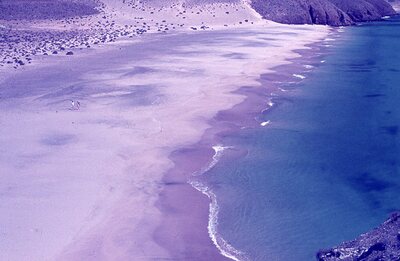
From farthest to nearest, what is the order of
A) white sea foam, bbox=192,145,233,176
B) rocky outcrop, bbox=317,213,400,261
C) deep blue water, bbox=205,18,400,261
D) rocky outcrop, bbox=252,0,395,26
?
rocky outcrop, bbox=252,0,395,26
white sea foam, bbox=192,145,233,176
deep blue water, bbox=205,18,400,261
rocky outcrop, bbox=317,213,400,261

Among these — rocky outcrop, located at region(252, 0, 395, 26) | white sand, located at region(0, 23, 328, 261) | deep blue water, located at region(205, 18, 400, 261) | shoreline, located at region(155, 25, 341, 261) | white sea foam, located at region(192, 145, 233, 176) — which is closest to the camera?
white sand, located at region(0, 23, 328, 261)

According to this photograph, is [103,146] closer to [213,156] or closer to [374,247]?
[213,156]

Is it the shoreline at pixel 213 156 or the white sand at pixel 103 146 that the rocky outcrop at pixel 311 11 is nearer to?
the white sand at pixel 103 146

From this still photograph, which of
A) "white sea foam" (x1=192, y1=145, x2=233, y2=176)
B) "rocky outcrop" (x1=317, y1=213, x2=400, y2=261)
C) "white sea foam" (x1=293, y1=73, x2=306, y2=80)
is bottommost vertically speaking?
"white sea foam" (x1=293, y1=73, x2=306, y2=80)

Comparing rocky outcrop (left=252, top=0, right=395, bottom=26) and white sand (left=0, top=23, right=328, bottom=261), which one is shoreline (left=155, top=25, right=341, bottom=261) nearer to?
white sand (left=0, top=23, right=328, bottom=261)

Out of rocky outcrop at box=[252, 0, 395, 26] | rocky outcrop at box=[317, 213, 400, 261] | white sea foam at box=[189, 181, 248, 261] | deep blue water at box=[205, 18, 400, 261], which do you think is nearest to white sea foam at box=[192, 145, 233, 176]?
deep blue water at box=[205, 18, 400, 261]

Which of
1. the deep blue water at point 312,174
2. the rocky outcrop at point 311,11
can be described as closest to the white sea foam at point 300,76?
the deep blue water at point 312,174

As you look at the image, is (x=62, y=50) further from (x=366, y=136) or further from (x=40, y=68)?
(x=366, y=136)

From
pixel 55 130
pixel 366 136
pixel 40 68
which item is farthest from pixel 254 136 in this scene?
pixel 40 68
